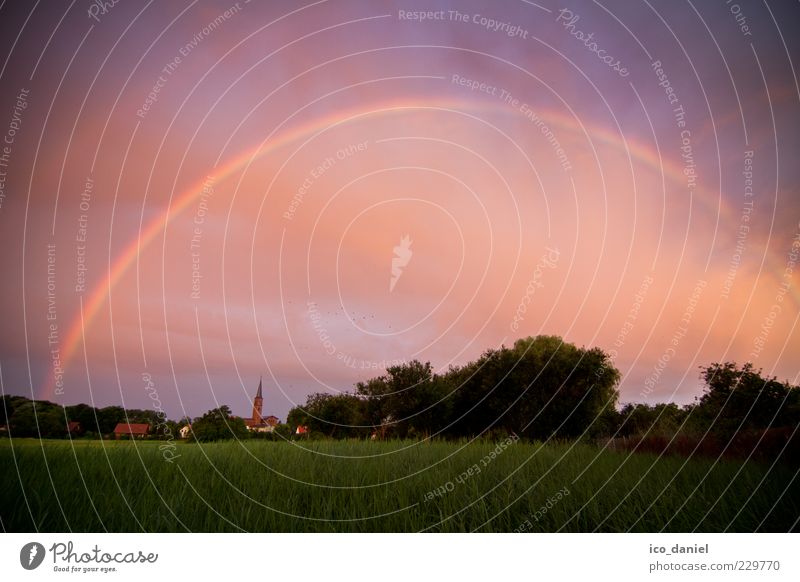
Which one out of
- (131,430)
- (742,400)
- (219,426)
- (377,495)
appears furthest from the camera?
(219,426)

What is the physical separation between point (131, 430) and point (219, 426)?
410cm

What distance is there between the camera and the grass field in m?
4.44

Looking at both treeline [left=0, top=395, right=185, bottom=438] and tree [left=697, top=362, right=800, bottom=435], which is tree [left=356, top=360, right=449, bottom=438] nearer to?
tree [left=697, top=362, right=800, bottom=435]

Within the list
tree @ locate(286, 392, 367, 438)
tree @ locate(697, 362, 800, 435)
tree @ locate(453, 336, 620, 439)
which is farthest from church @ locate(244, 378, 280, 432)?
tree @ locate(453, 336, 620, 439)

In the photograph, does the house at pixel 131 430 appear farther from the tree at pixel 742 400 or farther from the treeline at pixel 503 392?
the treeline at pixel 503 392

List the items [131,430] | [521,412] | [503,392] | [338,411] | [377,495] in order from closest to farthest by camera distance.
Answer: [377,495] → [131,430] → [338,411] → [521,412] → [503,392]

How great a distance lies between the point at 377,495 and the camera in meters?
4.85

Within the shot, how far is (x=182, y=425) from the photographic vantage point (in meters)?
6.65

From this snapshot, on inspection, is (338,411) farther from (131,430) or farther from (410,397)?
(131,430)

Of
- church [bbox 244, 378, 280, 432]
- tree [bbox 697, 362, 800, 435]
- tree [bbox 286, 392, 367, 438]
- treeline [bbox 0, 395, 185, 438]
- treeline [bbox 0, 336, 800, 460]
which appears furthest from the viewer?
tree [bbox 286, 392, 367, 438]

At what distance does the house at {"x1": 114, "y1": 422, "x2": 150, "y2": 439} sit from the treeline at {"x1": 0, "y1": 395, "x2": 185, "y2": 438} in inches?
2.9

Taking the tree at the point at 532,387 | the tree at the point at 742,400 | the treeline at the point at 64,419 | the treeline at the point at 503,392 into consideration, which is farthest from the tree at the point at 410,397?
the treeline at the point at 64,419

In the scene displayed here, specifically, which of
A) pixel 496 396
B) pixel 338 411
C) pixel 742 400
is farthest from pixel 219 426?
pixel 496 396
